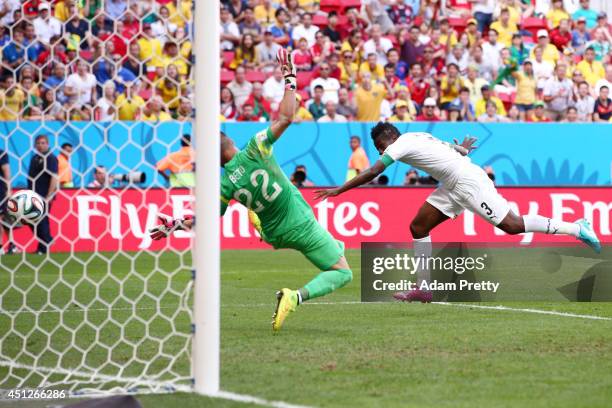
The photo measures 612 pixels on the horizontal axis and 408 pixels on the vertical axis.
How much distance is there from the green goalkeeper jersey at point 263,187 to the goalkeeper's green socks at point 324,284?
0.50 metres

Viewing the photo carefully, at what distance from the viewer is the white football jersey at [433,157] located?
11.5 metres

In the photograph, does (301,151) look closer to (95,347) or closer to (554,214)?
(554,214)

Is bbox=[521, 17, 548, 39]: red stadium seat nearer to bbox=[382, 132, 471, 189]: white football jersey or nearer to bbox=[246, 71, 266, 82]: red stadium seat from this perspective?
bbox=[246, 71, 266, 82]: red stadium seat

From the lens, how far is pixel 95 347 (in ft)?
27.9

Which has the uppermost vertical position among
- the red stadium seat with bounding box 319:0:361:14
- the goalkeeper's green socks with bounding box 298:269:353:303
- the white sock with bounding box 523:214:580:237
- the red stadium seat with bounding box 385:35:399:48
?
the red stadium seat with bounding box 319:0:361:14

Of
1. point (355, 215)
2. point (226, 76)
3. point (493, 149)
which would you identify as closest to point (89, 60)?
point (355, 215)

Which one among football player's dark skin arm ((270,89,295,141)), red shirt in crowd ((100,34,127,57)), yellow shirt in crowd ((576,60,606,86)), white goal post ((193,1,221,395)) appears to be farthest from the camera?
yellow shirt in crowd ((576,60,606,86))

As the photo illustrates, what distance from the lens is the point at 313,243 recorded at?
9.62m

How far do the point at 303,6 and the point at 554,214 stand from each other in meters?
7.86

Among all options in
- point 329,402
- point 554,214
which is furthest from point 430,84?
point 329,402

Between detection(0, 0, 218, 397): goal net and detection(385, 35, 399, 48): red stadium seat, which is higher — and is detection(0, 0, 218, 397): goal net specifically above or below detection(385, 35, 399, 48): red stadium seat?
below

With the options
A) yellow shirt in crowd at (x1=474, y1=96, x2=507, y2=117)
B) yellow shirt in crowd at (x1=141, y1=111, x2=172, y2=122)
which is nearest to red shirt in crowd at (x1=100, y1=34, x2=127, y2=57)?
yellow shirt in crowd at (x1=141, y1=111, x2=172, y2=122)

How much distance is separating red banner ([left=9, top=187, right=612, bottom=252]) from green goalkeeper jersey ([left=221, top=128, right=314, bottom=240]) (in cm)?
850

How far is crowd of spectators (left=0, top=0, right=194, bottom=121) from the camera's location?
9.07 meters
